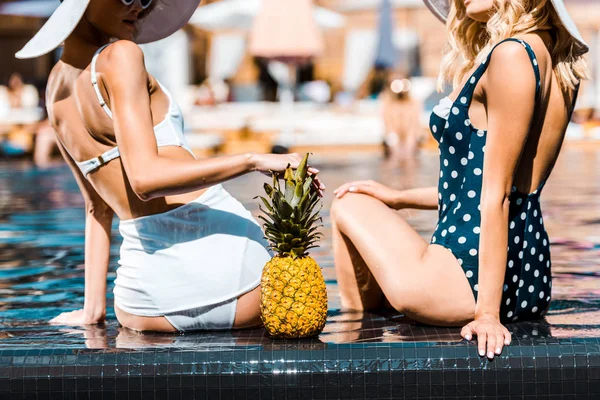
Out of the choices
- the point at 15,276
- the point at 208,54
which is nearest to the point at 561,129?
the point at 15,276

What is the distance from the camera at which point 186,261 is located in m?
3.36

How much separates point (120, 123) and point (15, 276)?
236 cm

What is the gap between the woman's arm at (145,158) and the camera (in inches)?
122

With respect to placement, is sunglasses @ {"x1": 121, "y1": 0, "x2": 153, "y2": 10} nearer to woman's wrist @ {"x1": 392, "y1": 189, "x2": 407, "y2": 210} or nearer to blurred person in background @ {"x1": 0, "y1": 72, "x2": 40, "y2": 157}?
woman's wrist @ {"x1": 392, "y1": 189, "x2": 407, "y2": 210}

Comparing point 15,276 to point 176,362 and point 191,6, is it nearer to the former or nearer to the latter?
point 191,6

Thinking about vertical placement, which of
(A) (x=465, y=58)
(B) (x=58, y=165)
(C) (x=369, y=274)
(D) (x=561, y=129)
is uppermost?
(A) (x=465, y=58)

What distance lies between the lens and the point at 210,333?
11.1 feet

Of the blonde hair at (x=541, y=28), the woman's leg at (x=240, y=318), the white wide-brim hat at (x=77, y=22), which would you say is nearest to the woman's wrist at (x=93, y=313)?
the woman's leg at (x=240, y=318)

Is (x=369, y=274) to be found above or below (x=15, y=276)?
above

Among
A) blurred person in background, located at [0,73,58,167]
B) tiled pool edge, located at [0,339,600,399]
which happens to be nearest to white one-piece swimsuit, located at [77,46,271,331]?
tiled pool edge, located at [0,339,600,399]

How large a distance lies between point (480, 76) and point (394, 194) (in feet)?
2.51

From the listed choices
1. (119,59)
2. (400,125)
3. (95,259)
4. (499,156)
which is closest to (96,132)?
(119,59)

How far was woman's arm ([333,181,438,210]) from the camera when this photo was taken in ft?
12.4

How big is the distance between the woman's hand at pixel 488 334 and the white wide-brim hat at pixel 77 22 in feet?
5.02
